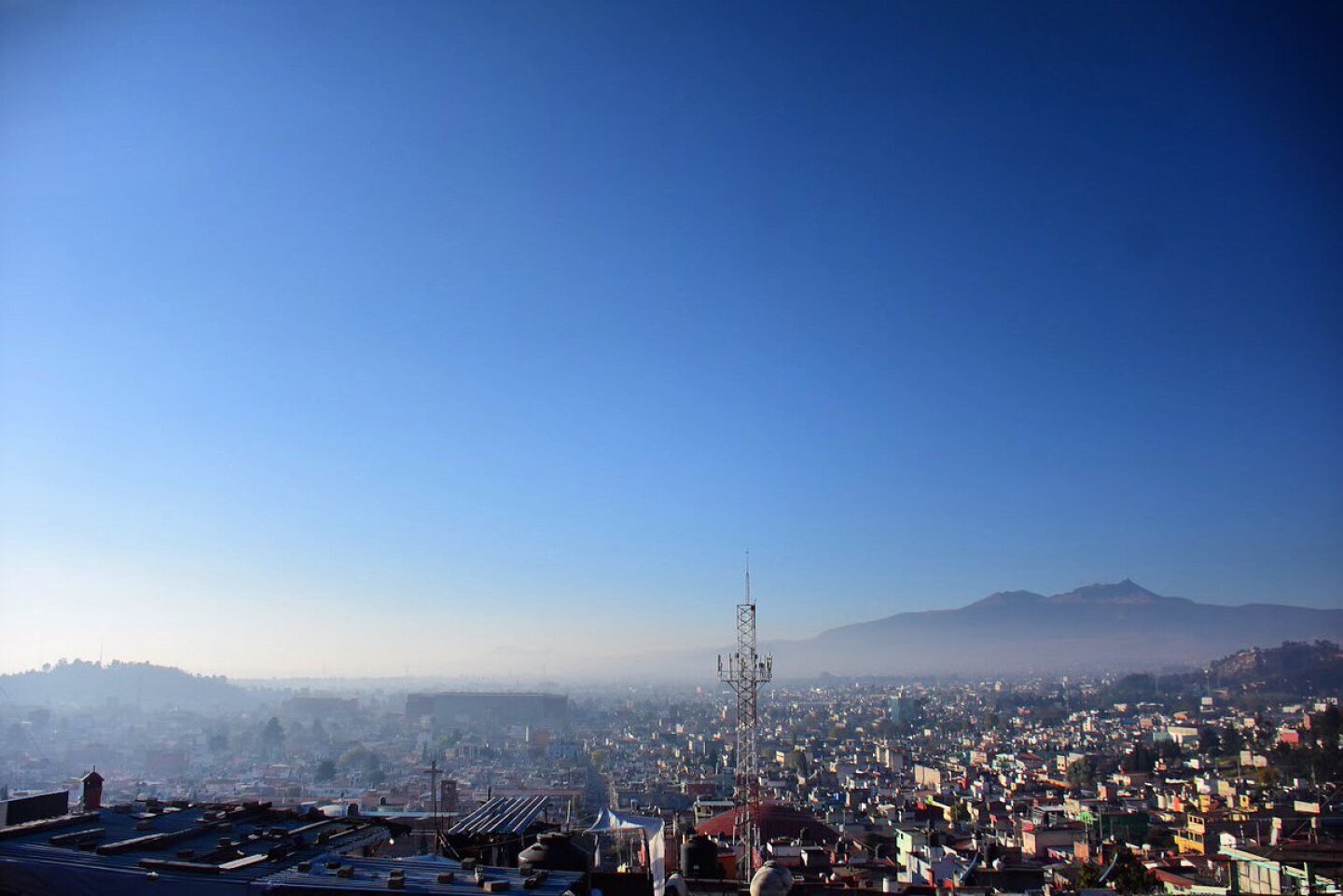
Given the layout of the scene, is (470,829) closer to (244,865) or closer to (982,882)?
(244,865)

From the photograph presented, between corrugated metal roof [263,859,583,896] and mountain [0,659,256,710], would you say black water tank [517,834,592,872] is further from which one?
mountain [0,659,256,710]

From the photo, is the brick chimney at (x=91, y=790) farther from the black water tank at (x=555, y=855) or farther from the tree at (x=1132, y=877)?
the tree at (x=1132, y=877)

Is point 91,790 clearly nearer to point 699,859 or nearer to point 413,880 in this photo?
point 413,880

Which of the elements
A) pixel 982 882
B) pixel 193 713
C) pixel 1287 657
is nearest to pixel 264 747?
pixel 193 713

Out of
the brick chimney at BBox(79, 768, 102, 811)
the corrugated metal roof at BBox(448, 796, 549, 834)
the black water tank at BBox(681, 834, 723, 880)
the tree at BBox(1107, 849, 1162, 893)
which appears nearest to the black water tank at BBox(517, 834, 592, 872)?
the black water tank at BBox(681, 834, 723, 880)

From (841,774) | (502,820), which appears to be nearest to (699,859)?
(502,820)

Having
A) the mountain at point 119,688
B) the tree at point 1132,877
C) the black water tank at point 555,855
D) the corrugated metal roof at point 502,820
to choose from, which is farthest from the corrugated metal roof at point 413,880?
the mountain at point 119,688
